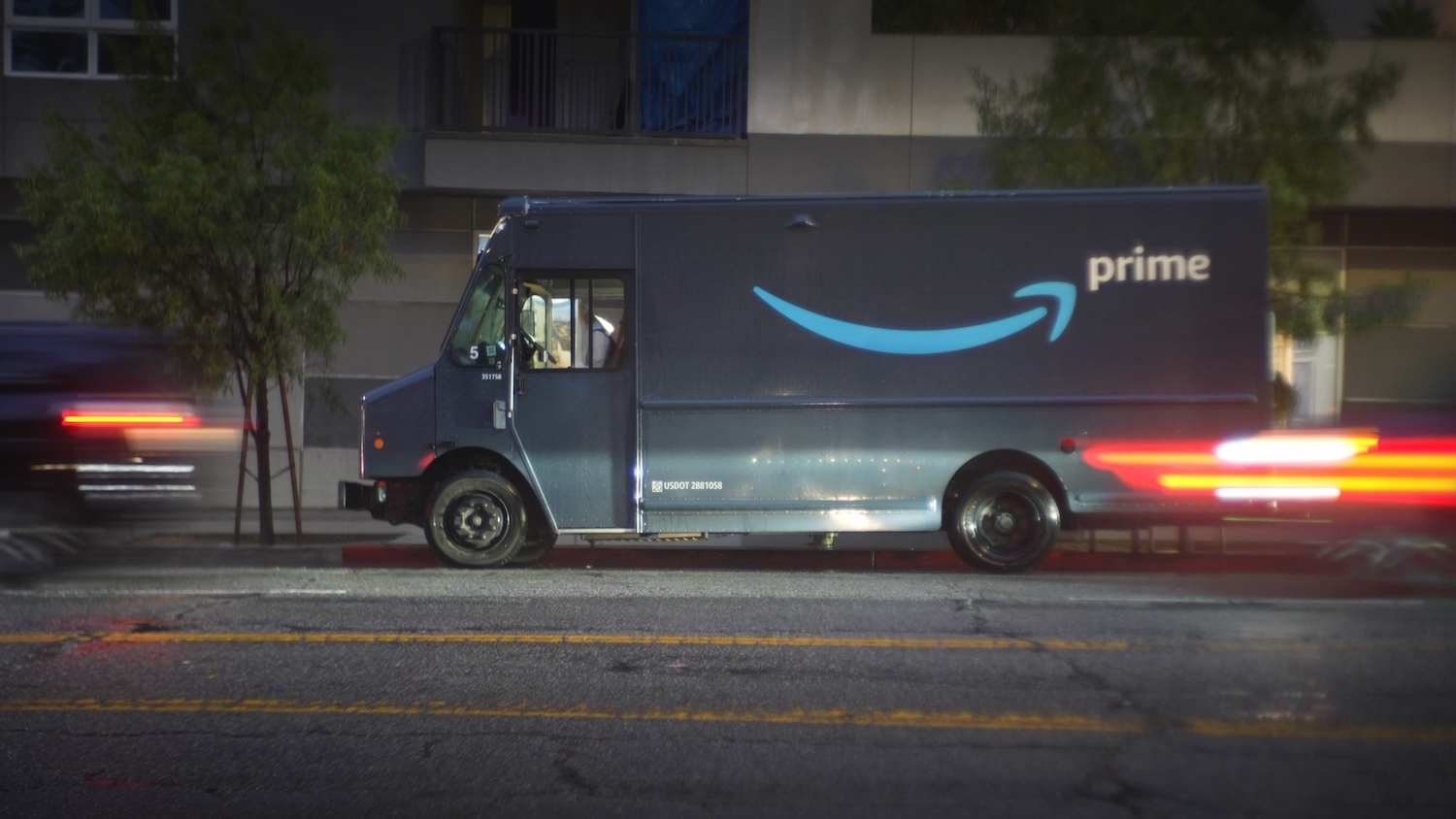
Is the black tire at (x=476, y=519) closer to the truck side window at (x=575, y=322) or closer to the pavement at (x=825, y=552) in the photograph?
the pavement at (x=825, y=552)

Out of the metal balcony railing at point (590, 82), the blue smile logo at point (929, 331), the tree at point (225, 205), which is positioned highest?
the metal balcony railing at point (590, 82)

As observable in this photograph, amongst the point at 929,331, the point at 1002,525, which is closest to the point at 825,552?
the point at 1002,525

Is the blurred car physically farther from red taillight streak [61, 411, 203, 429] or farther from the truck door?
the truck door

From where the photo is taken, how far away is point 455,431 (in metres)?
10.8

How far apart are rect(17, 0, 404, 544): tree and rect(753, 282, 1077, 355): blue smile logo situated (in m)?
4.28

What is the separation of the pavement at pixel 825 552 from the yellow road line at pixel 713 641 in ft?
7.86

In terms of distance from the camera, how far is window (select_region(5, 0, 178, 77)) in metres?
16.9

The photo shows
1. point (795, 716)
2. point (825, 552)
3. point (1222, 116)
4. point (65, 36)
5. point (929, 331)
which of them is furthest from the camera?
point (65, 36)

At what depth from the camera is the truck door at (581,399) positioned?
10.7 m

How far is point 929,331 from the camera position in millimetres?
10523

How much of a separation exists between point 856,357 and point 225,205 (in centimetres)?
592

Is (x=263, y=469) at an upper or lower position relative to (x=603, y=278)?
lower

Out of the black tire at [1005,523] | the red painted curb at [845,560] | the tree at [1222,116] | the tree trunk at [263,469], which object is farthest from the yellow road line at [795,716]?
the tree at [1222,116]

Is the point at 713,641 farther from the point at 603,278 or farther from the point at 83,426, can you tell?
the point at 83,426
